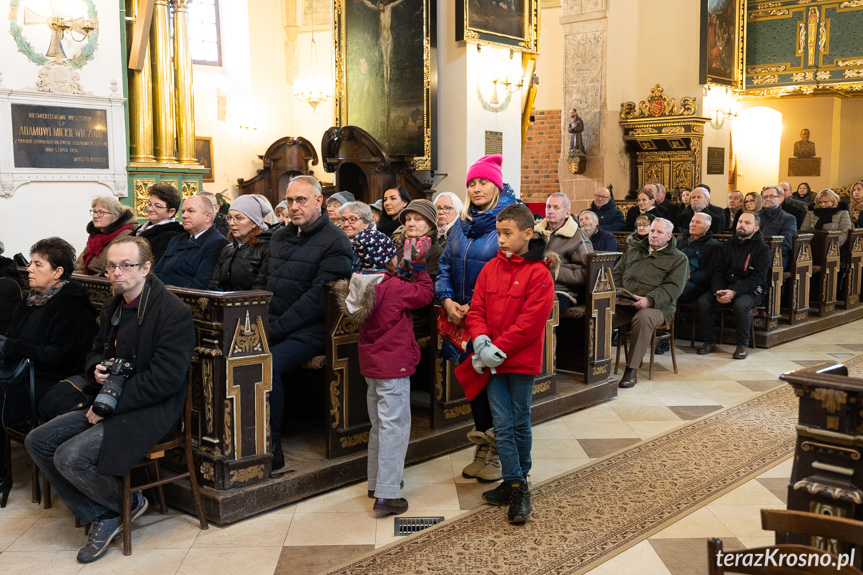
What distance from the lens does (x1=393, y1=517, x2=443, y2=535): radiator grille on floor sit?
12.3ft

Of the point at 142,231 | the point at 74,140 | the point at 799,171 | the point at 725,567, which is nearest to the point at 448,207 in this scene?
the point at 142,231

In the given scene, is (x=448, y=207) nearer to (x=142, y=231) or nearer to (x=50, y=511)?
(x=142, y=231)

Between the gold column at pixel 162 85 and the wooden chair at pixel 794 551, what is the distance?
9083 mm

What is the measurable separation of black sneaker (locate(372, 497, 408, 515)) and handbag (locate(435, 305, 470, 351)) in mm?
842

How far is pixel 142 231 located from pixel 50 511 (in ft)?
6.07

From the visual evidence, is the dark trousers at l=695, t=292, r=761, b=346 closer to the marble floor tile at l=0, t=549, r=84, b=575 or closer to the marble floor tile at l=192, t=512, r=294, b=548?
the marble floor tile at l=192, t=512, r=294, b=548

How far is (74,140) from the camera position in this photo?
28.8 feet

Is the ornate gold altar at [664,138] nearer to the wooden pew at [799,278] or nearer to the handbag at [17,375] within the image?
the wooden pew at [799,278]

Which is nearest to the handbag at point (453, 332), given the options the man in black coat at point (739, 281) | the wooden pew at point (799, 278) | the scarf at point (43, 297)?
the scarf at point (43, 297)

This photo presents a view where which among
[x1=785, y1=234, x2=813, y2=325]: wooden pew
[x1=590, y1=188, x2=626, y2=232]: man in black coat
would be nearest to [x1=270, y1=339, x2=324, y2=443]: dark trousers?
[x1=785, y1=234, x2=813, y2=325]: wooden pew

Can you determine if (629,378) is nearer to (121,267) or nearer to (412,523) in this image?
(412,523)

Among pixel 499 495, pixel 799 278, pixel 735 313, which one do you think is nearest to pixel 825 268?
pixel 799 278

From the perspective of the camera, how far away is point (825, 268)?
9.31m

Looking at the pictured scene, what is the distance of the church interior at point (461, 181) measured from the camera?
368 centimetres
